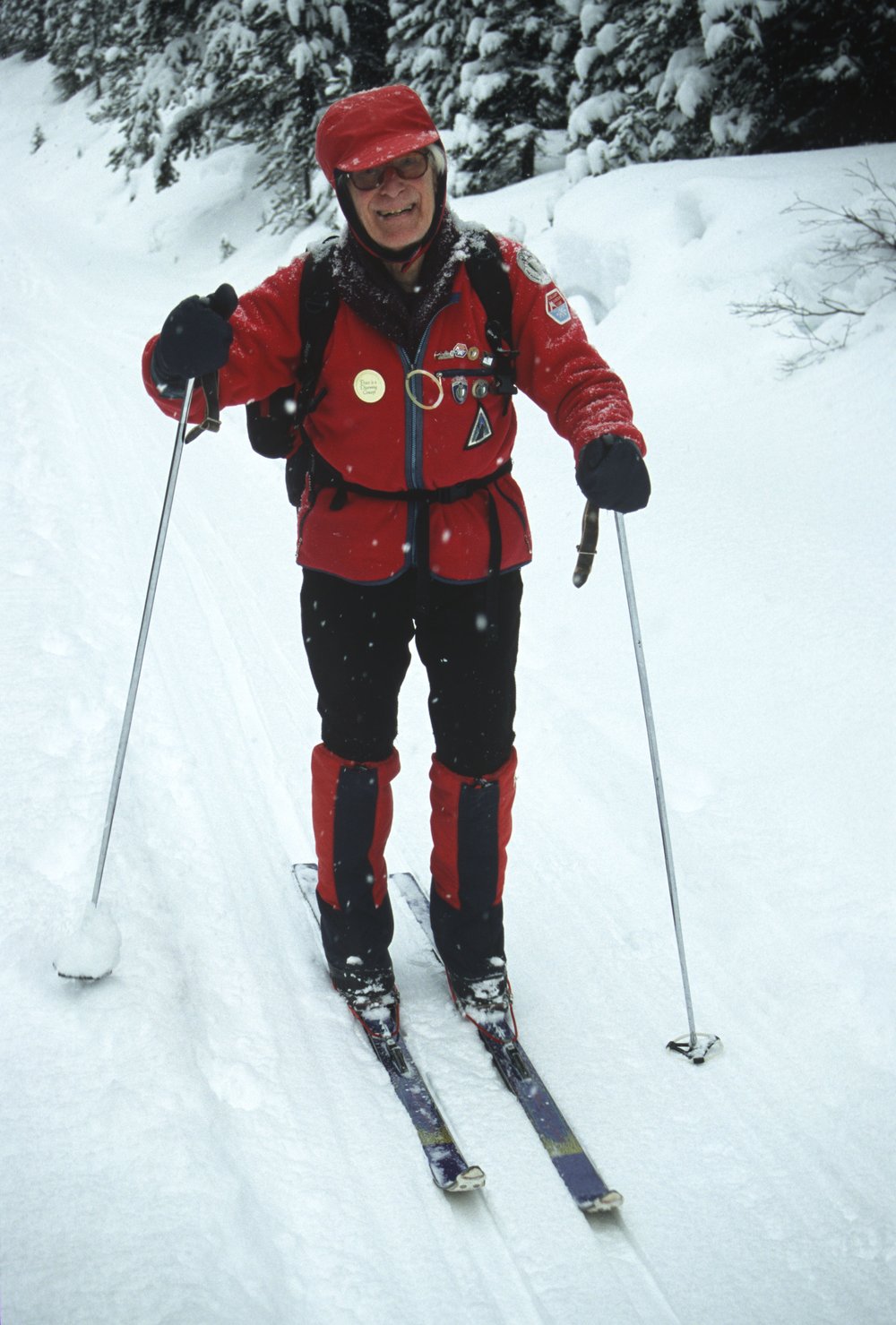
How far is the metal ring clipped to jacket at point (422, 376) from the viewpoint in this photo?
1967mm

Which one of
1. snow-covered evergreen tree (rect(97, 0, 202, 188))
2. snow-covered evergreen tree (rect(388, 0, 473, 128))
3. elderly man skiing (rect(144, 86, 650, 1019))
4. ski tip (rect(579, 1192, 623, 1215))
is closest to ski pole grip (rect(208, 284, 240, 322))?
elderly man skiing (rect(144, 86, 650, 1019))

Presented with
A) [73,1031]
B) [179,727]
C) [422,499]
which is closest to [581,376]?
[422,499]

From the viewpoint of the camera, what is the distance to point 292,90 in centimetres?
1464

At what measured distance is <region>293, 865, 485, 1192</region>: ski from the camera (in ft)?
6.27

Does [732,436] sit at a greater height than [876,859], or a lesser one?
greater

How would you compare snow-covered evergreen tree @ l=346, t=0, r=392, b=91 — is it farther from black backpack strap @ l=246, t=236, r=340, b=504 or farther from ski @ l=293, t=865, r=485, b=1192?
ski @ l=293, t=865, r=485, b=1192

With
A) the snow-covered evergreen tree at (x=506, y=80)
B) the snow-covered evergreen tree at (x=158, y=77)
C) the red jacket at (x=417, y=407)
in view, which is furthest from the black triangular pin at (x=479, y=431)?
the snow-covered evergreen tree at (x=158, y=77)

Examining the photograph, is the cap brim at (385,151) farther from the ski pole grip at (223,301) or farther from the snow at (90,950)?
the snow at (90,950)

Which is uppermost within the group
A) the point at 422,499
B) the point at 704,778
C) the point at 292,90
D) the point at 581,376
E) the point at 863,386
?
the point at 292,90

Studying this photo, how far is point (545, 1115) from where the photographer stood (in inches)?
83.2

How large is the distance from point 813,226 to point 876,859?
5386 millimetres

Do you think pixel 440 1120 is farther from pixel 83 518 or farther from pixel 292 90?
pixel 292 90

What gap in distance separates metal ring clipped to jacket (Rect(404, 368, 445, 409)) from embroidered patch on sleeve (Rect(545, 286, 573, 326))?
0.31 metres

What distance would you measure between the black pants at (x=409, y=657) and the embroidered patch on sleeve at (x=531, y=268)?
65 cm
